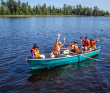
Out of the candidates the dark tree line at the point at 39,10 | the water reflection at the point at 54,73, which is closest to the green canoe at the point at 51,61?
the water reflection at the point at 54,73

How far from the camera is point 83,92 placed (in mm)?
8070

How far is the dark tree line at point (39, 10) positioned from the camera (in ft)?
365

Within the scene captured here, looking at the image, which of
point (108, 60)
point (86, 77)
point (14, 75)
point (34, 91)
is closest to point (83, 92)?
point (86, 77)

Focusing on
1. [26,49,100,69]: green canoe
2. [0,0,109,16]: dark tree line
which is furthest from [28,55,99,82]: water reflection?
[0,0,109,16]: dark tree line

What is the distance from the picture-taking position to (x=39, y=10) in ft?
418

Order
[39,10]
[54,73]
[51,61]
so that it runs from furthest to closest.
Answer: [39,10] → [51,61] → [54,73]

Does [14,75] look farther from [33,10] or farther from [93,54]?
[33,10]

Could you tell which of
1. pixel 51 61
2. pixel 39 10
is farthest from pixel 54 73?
pixel 39 10

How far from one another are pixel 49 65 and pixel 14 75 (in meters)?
2.89

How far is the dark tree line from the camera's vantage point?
11138cm

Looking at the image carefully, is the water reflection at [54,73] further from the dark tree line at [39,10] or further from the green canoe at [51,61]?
the dark tree line at [39,10]

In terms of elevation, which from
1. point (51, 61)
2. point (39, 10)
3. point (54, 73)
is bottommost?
point (54, 73)

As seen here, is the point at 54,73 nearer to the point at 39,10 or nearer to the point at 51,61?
the point at 51,61

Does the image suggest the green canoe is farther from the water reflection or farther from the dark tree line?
the dark tree line
